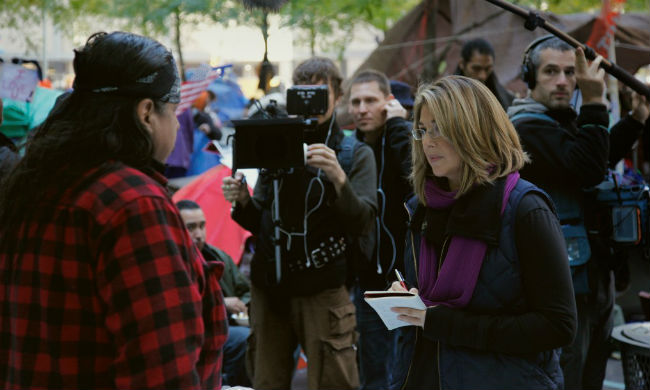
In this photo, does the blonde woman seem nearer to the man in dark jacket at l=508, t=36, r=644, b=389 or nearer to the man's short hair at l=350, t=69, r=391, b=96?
the man in dark jacket at l=508, t=36, r=644, b=389

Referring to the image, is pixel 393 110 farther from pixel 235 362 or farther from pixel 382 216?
pixel 235 362

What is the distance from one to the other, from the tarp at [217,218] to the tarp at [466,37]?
3019mm

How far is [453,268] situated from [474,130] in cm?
46

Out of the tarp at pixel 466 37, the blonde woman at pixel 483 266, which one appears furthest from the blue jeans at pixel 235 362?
the tarp at pixel 466 37

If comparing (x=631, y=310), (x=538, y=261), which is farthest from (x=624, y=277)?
(x=631, y=310)

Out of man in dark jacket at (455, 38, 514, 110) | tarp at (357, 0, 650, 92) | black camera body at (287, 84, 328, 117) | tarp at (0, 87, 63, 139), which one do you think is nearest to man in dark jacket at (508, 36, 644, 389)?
black camera body at (287, 84, 328, 117)

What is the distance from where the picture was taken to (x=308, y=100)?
4043 mm

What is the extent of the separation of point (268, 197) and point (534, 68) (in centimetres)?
160

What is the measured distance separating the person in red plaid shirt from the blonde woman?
0.89 m

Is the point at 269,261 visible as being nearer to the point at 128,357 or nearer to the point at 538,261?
the point at 538,261

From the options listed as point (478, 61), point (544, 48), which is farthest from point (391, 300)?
point (478, 61)

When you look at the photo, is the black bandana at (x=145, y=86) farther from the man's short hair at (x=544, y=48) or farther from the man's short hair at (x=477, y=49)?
the man's short hair at (x=477, y=49)

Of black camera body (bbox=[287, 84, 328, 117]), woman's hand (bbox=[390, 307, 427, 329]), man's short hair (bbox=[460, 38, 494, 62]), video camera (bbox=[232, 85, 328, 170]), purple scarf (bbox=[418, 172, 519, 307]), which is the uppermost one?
man's short hair (bbox=[460, 38, 494, 62])

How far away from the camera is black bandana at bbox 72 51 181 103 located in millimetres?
1810
